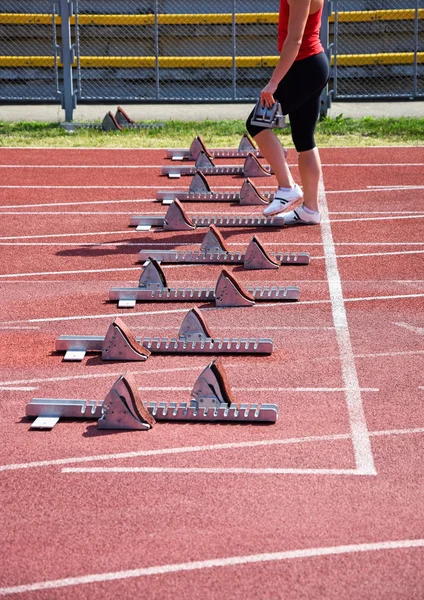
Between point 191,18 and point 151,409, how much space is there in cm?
1386

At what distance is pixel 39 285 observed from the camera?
298 inches

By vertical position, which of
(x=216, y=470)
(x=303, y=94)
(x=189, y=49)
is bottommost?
(x=216, y=470)

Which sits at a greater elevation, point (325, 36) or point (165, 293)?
point (325, 36)

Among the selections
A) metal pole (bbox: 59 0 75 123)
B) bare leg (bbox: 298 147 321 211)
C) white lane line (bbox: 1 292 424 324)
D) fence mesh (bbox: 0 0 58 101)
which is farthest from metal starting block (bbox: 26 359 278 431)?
fence mesh (bbox: 0 0 58 101)

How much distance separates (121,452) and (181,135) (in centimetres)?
927

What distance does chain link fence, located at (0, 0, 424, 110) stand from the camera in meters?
17.6

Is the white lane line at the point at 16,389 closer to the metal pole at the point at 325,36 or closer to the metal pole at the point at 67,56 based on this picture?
the metal pole at the point at 325,36

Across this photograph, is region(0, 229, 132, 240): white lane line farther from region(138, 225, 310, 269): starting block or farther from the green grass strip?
the green grass strip

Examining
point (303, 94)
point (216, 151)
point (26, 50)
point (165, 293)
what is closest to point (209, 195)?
point (216, 151)

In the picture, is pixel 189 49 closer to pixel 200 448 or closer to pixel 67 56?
pixel 67 56

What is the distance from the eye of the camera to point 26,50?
59.6 ft

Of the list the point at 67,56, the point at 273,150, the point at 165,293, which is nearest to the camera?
the point at 165,293

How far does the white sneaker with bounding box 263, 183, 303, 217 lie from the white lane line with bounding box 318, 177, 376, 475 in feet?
1.23

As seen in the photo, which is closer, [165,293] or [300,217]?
[165,293]
